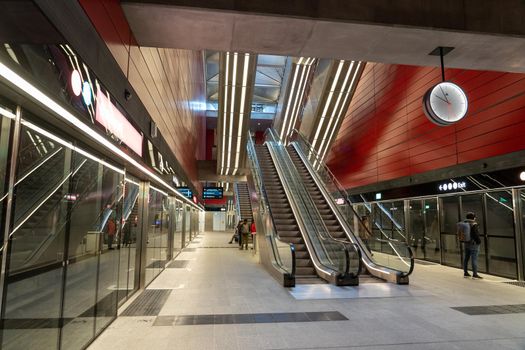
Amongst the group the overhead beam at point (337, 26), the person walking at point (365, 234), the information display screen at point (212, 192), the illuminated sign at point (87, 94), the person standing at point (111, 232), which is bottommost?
the person walking at point (365, 234)

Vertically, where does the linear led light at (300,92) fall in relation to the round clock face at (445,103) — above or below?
above

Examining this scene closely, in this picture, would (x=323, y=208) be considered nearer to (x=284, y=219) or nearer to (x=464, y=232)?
(x=284, y=219)

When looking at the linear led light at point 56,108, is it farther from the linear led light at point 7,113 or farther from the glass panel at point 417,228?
the glass panel at point 417,228

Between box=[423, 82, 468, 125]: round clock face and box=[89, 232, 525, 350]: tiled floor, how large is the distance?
2792 millimetres

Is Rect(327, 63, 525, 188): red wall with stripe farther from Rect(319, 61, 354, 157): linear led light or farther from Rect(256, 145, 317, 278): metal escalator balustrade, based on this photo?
Rect(256, 145, 317, 278): metal escalator balustrade

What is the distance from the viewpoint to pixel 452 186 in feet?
30.6

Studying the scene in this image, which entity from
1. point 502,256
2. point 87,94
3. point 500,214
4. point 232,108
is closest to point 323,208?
point 500,214

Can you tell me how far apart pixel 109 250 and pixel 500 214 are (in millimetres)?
8222

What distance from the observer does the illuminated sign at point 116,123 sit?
3.21 m

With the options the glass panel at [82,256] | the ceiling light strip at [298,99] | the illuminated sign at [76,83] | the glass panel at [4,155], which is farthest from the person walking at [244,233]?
the glass panel at [4,155]

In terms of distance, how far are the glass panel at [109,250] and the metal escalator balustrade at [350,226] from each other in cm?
528

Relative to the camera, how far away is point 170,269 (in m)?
9.20

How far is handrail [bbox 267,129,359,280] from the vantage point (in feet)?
24.5

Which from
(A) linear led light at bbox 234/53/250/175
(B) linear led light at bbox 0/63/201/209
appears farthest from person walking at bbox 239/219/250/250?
(B) linear led light at bbox 0/63/201/209
